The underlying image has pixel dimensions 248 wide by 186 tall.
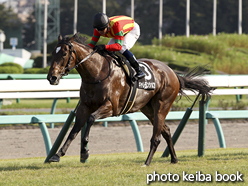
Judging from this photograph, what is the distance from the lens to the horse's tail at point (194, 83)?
6.18m

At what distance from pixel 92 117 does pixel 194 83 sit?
1983 mm

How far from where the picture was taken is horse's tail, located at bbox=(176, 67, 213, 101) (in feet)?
20.3

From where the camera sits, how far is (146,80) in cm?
541

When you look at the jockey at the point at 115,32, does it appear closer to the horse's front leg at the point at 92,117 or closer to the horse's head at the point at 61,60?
the horse's head at the point at 61,60

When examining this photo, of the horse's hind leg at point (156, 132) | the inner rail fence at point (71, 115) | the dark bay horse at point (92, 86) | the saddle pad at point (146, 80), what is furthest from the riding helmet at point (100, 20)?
the horse's hind leg at point (156, 132)

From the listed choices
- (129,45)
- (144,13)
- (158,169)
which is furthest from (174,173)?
(144,13)

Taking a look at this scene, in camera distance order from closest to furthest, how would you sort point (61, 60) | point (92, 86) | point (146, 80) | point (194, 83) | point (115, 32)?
point (61, 60) < point (92, 86) < point (115, 32) < point (146, 80) < point (194, 83)

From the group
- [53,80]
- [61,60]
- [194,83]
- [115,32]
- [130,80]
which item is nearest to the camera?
[53,80]

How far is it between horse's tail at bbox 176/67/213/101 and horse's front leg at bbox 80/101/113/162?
1.57 m

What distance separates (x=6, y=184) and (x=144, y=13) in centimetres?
3892

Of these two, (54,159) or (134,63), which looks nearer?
(54,159)

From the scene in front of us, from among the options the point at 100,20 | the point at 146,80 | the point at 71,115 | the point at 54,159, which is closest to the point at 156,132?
the point at 146,80

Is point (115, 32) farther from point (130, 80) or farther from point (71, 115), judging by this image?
point (71, 115)

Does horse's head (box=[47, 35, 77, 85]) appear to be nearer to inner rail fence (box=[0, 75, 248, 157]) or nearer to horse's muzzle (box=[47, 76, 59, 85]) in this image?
horse's muzzle (box=[47, 76, 59, 85])
